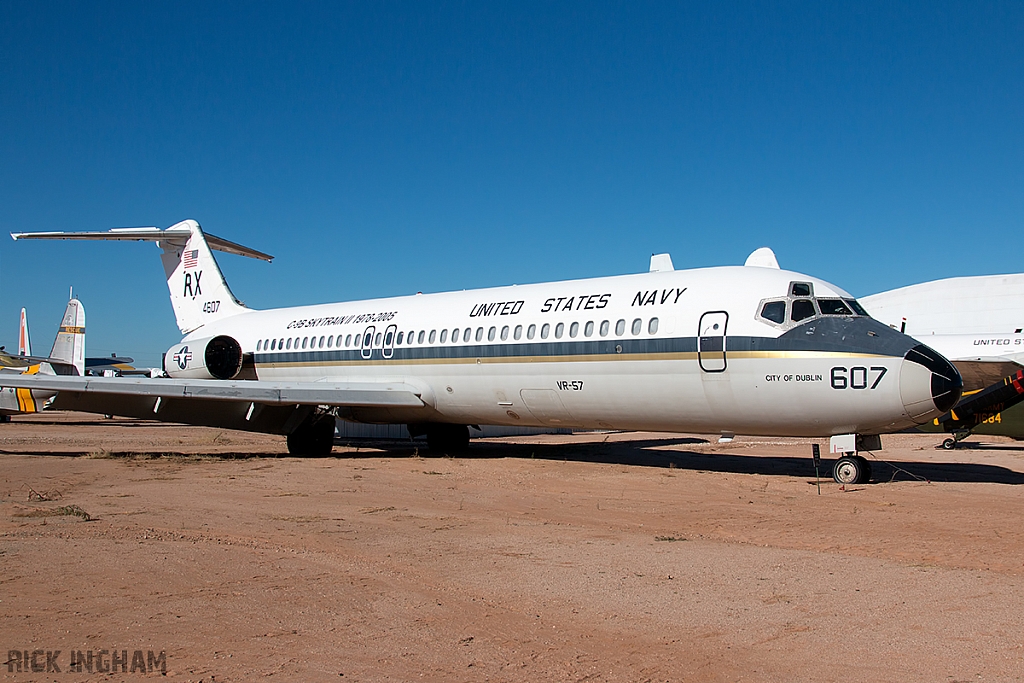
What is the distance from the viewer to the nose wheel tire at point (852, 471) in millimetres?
12945

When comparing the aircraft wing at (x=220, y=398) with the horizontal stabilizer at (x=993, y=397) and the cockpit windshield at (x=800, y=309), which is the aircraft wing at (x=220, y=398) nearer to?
the cockpit windshield at (x=800, y=309)

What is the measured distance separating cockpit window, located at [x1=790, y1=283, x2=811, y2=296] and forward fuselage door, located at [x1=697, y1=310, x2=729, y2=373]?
3.61 ft

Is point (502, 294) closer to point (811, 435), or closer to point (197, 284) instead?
point (811, 435)

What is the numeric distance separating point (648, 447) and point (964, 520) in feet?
39.3

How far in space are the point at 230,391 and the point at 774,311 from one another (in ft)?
36.2

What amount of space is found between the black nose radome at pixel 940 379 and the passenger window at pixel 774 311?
6.33ft

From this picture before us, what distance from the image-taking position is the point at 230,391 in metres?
17.4

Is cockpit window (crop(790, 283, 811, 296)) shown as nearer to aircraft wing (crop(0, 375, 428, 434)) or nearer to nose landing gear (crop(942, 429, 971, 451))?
aircraft wing (crop(0, 375, 428, 434))

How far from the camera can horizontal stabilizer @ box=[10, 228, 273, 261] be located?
2389cm

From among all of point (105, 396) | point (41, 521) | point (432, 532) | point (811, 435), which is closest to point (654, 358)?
point (811, 435)

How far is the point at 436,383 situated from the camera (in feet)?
59.3

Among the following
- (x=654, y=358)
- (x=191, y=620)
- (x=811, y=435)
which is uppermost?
(x=654, y=358)

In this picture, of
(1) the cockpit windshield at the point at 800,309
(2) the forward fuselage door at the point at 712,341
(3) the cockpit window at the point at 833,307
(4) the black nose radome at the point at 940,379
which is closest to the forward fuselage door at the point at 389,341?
(2) the forward fuselage door at the point at 712,341

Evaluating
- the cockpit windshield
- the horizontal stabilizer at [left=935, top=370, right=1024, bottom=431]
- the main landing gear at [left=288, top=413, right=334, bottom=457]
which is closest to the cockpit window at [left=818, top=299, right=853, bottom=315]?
the cockpit windshield
